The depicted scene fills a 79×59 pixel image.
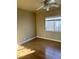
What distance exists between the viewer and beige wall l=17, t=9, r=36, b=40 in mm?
7914

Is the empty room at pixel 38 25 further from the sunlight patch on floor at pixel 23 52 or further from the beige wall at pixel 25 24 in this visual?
the sunlight patch on floor at pixel 23 52

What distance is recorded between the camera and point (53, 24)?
27.3 feet

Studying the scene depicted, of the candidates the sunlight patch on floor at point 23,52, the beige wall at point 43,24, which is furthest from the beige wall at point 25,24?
the sunlight patch on floor at point 23,52

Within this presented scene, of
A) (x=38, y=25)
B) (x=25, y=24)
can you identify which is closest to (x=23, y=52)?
(x=25, y=24)

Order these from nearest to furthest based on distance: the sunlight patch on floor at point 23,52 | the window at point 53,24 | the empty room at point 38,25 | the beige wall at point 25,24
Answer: the sunlight patch on floor at point 23,52, the empty room at point 38,25, the window at point 53,24, the beige wall at point 25,24

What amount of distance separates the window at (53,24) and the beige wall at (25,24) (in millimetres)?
1507

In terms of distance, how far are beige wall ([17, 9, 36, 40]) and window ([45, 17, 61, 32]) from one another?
1.51 m

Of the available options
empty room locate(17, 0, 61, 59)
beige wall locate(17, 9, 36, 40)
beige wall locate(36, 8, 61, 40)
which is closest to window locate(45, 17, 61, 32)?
empty room locate(17, 0, 61, 59)

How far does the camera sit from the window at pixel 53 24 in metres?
7.78

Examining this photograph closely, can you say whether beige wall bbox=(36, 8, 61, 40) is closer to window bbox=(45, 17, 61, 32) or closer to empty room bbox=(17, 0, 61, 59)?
empty room bbox=(17, 0, 61, 59)

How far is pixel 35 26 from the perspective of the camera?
10016mm
